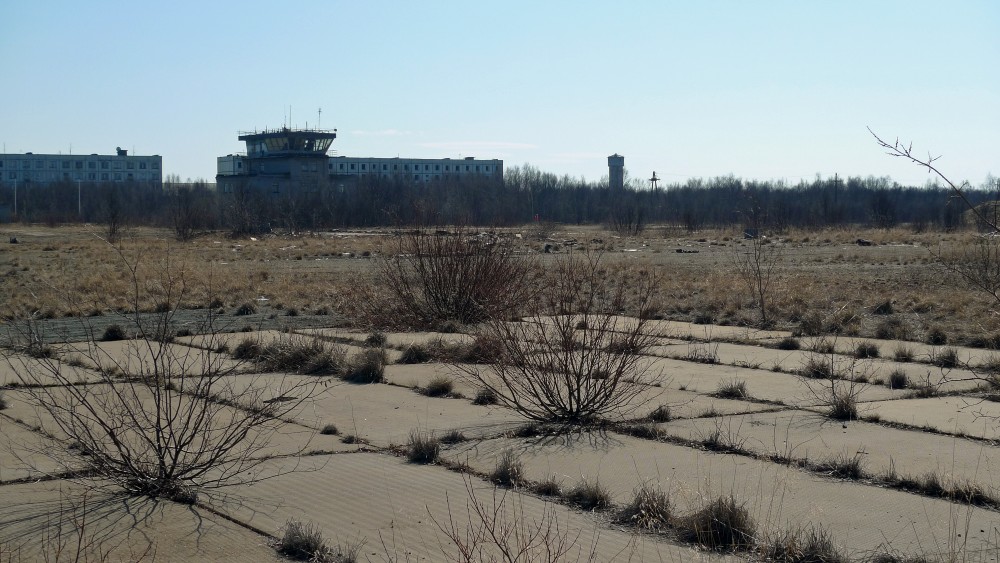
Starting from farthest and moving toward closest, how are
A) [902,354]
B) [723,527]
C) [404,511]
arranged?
1. [902,354]
2. [404,511]
3. [723,527]

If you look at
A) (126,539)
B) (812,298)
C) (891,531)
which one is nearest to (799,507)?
(891,531)

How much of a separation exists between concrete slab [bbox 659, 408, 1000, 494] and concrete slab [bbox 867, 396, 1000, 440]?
0.39m

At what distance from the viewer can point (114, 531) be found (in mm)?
6973

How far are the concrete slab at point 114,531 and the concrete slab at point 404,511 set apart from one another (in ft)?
1.10

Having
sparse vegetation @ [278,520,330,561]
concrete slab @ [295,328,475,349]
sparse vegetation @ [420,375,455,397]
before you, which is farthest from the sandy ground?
concrete slab @ [295,328,475,349]

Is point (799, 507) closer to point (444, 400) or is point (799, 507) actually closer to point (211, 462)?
point (211, 462)

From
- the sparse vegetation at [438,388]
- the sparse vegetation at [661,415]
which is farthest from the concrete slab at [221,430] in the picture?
the sparse vegetation at [661,415]

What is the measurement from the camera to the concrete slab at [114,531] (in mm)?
6504

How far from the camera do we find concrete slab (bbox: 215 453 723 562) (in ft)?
21.9

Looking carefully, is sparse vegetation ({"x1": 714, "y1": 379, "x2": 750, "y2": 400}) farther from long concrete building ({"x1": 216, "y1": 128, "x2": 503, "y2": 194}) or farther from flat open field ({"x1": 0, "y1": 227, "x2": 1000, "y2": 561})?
long concrete building ({"x1": 216, "y1": 128, "x2": 503, "y2": 194})

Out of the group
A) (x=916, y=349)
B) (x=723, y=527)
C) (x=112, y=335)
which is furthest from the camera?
(x=112, y=335)

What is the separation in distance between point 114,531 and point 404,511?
2.01 meters

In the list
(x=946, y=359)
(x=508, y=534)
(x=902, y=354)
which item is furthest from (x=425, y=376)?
(x=508, y=534)

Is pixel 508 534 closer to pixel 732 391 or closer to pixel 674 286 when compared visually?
pixel 732 391
